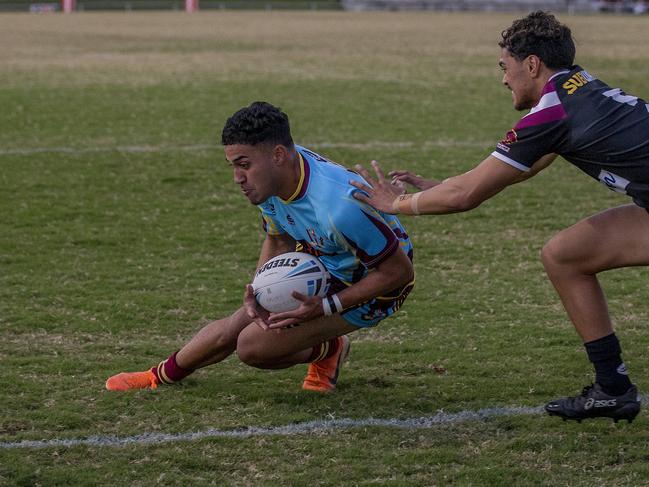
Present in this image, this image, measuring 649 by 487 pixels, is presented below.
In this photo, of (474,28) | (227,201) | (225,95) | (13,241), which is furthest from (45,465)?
(474,28)

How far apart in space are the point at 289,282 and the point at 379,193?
682mm

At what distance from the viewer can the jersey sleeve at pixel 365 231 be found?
205 inches

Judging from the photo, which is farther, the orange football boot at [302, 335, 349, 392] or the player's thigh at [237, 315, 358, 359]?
the orange football boot at [302, 335, 349, 392]

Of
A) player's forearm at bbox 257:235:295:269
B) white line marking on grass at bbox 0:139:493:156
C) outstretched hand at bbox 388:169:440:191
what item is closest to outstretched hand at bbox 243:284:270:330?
player's forearm at bbox 257:235:295:269

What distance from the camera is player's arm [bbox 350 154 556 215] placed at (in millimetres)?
4984

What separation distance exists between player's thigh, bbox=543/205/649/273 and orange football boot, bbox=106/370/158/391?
2.18 meters

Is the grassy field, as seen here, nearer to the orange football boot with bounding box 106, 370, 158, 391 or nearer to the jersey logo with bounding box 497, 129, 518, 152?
the orange football boot with bounding box 106, 370, 158, 391

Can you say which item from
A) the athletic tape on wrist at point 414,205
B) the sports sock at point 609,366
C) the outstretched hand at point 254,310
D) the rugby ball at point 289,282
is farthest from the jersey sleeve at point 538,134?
the outstretched hand at point 254,310

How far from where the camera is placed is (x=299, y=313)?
5254mm

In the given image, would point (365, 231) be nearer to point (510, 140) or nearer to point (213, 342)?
point (510, 140)

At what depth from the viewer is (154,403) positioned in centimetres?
558

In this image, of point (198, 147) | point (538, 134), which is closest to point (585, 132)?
point (538, 134)

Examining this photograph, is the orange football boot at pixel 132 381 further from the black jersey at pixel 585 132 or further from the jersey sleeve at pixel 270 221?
the black jersey at pixel 585 132

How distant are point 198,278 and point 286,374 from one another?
2.17 metres
